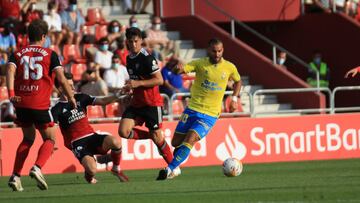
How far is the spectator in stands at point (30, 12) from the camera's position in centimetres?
2500

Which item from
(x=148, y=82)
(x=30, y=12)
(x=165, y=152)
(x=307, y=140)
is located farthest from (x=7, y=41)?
(x=148, y=82)

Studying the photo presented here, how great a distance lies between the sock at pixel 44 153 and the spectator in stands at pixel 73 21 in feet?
35.5

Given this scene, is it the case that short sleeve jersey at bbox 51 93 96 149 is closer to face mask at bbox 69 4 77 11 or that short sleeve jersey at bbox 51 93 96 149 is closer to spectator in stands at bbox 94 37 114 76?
spectator in stands at bbox 94 37 114 76

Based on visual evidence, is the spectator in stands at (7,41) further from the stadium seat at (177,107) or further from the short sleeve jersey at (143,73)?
the short sleeve jersey at (143,73)

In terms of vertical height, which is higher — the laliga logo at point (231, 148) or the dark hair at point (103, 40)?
A: the dark hair at point (103, 40)

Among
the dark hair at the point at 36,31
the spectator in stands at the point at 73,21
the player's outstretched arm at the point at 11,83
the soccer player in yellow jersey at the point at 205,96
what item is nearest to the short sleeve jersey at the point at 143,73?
the soccer player in yellow jersey at the point at 205,96

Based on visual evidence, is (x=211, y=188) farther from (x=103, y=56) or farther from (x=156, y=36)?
(x=156, y=36)

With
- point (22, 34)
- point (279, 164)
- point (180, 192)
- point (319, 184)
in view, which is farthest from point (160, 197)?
point (22, 34)

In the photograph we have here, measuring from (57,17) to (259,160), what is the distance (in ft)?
20.7

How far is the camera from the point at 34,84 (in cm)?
1460

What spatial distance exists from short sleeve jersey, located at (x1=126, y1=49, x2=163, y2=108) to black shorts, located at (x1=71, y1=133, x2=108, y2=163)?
107 cm

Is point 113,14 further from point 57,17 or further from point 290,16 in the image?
point 290,16

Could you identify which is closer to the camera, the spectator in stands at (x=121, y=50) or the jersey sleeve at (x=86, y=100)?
the jersey sleeve at (x=86, y=100)

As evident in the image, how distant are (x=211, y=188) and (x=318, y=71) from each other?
48.1 ft
